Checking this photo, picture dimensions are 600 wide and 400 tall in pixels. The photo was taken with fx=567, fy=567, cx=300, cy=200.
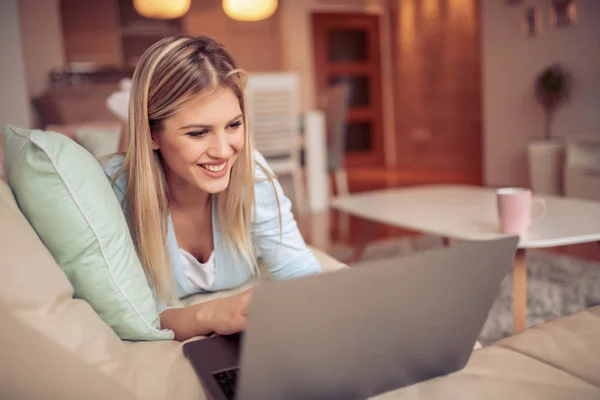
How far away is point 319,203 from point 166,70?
3.72m

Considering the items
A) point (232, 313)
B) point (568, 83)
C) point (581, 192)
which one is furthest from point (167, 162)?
point (568, 83)

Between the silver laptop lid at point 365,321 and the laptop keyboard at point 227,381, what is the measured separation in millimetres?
100

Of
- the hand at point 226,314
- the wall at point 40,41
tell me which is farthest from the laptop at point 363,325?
the wall at point 40,41

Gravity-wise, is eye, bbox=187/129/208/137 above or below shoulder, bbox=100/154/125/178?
above

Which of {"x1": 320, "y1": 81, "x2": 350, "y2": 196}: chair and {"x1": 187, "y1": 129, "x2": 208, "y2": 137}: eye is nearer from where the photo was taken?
{"x1": 187, "y1": 129, "x2": 208, "y2": 137}: eye

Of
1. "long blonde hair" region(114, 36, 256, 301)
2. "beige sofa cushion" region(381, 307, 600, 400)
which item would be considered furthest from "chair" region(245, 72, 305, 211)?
"beige sofa cushion" region(381, 307, 600, 400)

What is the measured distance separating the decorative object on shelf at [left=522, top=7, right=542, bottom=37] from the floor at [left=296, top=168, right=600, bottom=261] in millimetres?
1572

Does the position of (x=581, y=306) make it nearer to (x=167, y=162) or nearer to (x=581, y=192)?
(x=167, y=162)

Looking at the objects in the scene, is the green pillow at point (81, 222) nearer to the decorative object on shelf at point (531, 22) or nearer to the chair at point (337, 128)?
the chair at point (337, 128)

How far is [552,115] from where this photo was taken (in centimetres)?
477

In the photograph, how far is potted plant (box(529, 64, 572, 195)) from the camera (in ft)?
13.6

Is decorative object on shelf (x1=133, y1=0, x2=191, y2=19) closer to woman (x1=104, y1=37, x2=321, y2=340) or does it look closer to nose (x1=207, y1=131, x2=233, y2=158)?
woman (x1=104, y1=37, x2=321, y2=340)

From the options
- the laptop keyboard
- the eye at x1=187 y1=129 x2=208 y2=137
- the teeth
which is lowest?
the laptop keyboard

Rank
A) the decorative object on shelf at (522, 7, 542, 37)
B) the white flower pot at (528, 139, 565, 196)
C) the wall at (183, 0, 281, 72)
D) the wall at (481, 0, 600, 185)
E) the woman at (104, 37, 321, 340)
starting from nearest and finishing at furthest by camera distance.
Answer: the woman at (104, 37, 321, 340)
the white flower pot at (528, 139, 565, 196)
the wall at (481, 0, 600, 185)
the decorative object on shelf at (522, 7, 542, 37)
the wall at (183, 0, 281, 72)
